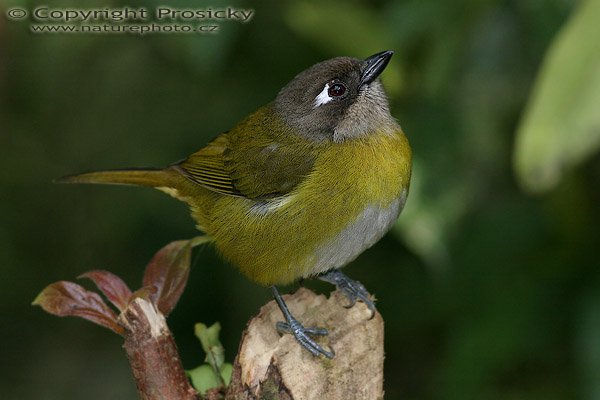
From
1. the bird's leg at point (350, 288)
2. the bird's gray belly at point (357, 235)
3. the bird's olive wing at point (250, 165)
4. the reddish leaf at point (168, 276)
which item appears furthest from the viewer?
the bird's olive wing at point (250, 165)

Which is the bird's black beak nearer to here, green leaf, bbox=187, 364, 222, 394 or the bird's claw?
the bird's claw

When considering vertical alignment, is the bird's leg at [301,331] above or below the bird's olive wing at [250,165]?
below

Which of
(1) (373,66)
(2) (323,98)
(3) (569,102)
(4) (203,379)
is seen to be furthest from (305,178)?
(3) (569,102)

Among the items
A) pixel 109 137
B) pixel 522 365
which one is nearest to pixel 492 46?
pixel 522 365

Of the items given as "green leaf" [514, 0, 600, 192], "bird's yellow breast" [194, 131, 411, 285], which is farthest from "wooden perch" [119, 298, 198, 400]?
"green leaf" [514, 0, 600, 192]

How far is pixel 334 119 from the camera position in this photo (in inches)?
170

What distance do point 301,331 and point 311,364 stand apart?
0.62 feet

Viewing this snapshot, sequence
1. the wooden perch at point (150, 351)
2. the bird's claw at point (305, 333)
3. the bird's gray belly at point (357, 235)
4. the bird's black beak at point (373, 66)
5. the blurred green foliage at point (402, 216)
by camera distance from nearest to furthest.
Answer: the wooden perch at point (150, 351)
the bird's claw at point (305, 333)
the bird's gray belly at point (357, 235)
the bird's black beak at point (373, 66)
the blurred green foliage at point (402, 216)

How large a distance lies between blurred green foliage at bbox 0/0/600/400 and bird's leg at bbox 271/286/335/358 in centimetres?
84

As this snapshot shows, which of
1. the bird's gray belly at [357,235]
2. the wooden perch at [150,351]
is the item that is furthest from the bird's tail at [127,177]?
the wooden perch at [150,351]

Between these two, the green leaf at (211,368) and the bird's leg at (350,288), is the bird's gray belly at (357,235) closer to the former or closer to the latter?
the bird's leg at (350,288)

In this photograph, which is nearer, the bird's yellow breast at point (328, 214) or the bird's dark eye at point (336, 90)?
the bird's yellow breast at point (328, 214)

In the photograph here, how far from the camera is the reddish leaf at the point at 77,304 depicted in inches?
124

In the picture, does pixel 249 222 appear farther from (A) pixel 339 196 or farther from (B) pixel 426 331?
(B) pixel 426 331
